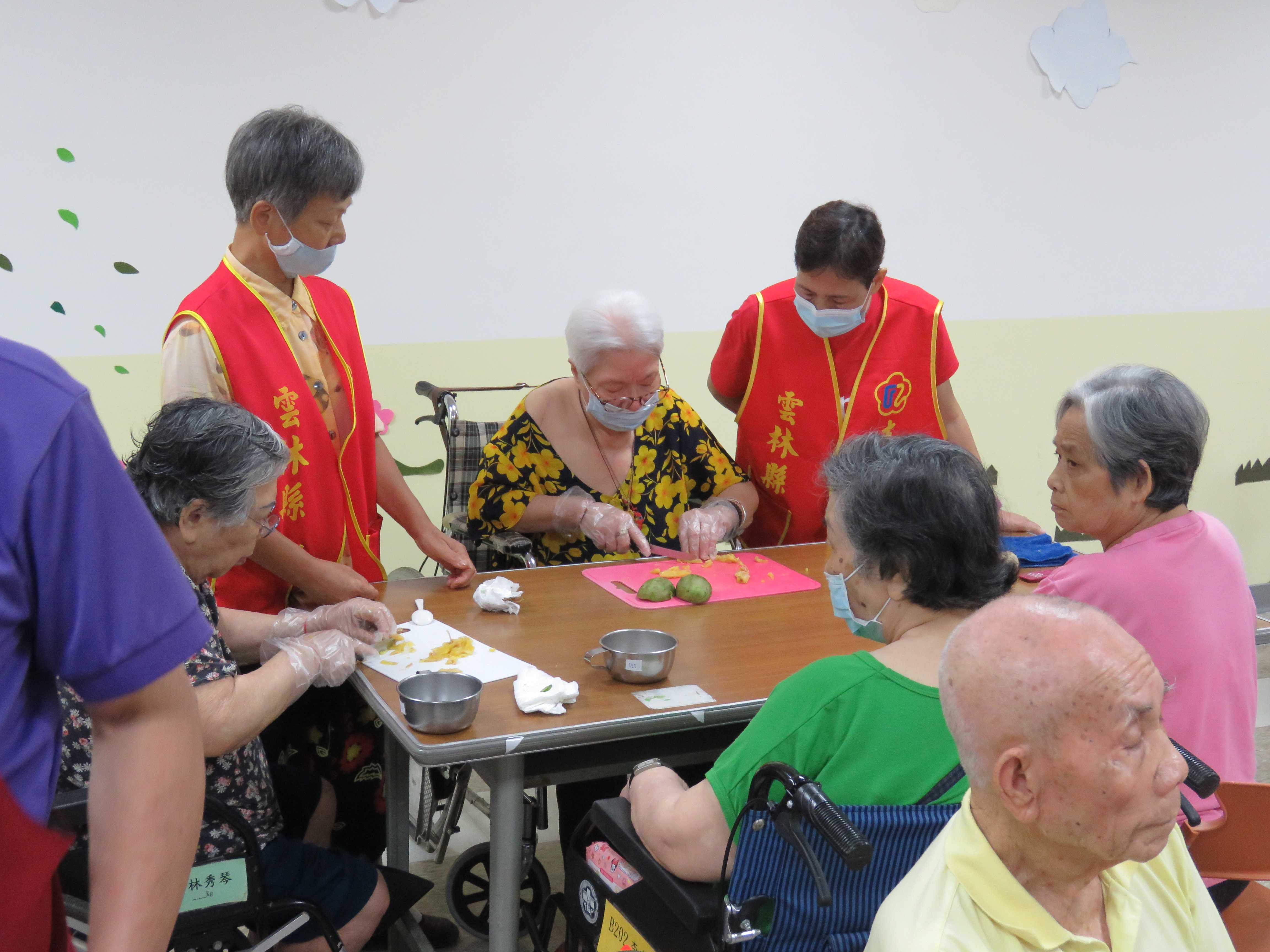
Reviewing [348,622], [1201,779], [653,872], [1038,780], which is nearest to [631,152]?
[348,622]

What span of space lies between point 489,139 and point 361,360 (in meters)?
1.57

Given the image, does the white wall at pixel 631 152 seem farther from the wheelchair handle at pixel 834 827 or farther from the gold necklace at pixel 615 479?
the wheelchair handle at pixel 834 827

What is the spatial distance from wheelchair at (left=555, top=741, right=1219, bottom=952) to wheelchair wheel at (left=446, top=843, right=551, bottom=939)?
1.10m

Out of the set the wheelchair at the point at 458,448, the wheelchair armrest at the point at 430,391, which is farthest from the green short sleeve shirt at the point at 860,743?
the wheelchair armrest at the point at 430,391

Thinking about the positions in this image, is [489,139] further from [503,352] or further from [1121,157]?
[1121,157]

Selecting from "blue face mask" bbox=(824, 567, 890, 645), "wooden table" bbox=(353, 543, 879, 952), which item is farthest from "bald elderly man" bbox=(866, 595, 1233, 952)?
"wooden table" bbox=(353, 543, 879, 952)

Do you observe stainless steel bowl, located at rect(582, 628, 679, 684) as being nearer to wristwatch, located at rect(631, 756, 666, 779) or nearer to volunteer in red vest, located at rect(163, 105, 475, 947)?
wristwatch, located at rect(631, 756, 666, 779)

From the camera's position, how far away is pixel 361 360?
2588mm

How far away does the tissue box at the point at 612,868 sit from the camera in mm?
1679

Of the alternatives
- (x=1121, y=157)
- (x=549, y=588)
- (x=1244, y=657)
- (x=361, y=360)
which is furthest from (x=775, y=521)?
(x=1121, y=157)

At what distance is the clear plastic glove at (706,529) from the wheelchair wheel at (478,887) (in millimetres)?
814

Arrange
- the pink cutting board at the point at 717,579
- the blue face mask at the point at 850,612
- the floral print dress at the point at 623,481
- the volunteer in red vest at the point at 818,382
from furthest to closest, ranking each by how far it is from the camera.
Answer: the volunteer in red vest at the point at 818,382 → the floral print dress at the point at 623,481 → the pink cutting board at the point at 717,579 → the blue face mask at the point at 850,612

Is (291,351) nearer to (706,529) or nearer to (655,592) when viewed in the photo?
(655,592)

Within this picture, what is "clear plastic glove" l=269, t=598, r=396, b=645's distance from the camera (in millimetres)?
2113
